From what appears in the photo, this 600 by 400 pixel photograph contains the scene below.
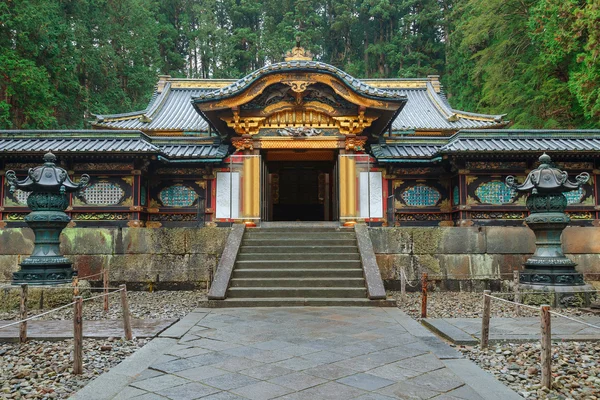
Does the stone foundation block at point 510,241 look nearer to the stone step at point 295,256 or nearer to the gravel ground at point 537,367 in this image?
the stone step at point 295,256

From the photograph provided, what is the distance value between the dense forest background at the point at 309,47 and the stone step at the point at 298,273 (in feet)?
33.9

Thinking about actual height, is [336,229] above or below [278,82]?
below

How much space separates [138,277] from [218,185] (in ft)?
11.5

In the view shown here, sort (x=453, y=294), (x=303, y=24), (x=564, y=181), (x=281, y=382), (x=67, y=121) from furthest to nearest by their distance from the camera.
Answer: (x=303, y=24), (x=67, y=121), (x=453, y=294), (x=564, y=181), (x=281, y=382)

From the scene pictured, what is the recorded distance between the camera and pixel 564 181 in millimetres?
8938

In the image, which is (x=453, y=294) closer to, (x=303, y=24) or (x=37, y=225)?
(x=37, y=225)

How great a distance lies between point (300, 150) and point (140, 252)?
5.36m

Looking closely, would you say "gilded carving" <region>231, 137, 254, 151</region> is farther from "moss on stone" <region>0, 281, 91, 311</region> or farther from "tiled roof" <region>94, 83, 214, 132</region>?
"moss on stone" <region>0, 281, 91, 311</region>

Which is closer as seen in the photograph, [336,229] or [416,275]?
[416,275]

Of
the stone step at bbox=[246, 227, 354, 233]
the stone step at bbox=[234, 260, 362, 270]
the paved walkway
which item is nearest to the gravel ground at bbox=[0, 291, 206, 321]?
the stone step at bbox=[234, 260, 362, 270]

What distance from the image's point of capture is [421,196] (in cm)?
1263

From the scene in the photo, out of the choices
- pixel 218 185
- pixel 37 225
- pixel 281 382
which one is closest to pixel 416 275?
pixel 218 185

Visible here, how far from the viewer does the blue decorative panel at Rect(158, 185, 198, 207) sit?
12711 millimetres

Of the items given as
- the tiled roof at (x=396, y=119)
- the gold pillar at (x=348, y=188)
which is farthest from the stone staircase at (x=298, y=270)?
the tiled roof at (x=396, y=119)
